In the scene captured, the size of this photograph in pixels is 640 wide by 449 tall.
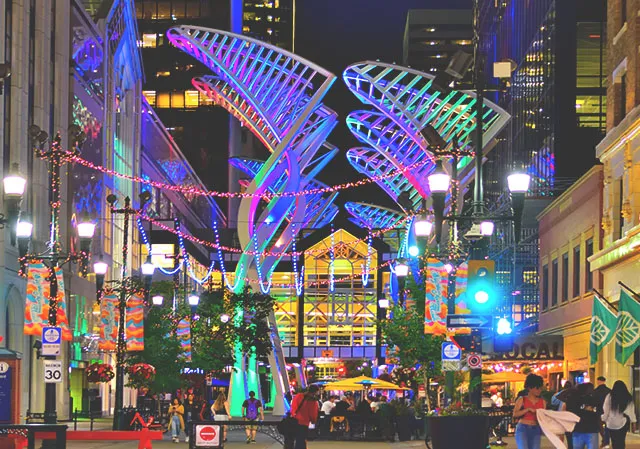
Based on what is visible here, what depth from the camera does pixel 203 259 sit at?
13125 centimetres

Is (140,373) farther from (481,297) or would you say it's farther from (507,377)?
(481,297)

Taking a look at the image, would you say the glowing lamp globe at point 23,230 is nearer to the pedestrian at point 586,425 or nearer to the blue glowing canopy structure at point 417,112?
the pedestrian at point 586,425

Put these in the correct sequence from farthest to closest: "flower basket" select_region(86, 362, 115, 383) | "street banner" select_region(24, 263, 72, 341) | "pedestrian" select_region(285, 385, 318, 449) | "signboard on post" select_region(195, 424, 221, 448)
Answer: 1. "flower basket" select_region(86, 362, 115, 383)
2. "street banner" select_region(24, 263, 72, 341)
3. "signboard on post" select_region(195, 424, 221, 448)
4. "pedestrian" select_region(285, 385, 318, 449)

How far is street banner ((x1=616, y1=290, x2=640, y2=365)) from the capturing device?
31.4 m

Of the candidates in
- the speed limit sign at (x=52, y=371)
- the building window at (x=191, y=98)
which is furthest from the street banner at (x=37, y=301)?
the building window at (x=191, y=98)

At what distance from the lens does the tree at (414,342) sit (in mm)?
56219

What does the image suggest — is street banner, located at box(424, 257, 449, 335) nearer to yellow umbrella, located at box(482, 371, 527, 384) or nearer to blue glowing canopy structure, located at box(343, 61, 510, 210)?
yellow umbrella, located at box(482, 371, 527, 384)

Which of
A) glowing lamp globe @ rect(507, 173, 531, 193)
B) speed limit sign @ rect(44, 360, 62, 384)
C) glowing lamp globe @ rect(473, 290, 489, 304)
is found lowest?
speed limit sign @ rect(44, 360, 62, 384)

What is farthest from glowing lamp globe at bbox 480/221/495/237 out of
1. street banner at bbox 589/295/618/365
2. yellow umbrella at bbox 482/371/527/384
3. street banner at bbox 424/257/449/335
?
yellow umbrella at bbox 482/371/527/384

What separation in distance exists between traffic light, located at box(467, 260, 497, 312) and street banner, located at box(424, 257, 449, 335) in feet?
23.0

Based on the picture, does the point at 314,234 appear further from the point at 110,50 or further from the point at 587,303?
the point at 587,303

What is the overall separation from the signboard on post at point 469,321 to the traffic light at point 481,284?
0.34 meters

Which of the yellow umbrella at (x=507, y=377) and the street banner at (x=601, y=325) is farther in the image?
the yellow umbrella at (x=507, y=377)

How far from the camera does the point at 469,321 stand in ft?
88.9
